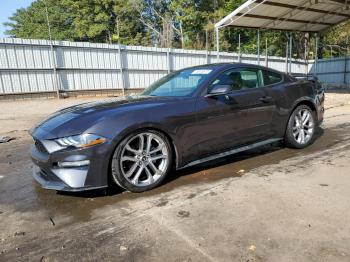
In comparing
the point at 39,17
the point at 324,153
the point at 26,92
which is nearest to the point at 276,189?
the point at 324,153

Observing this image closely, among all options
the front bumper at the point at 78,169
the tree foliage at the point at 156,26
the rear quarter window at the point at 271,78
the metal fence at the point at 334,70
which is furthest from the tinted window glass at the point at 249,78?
the tree foliage at the point at 156,26

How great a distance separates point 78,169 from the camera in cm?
327

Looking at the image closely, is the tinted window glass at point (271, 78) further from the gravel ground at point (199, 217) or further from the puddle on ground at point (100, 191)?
the gravel ground at point (199, 217)

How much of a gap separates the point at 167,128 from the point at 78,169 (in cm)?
107

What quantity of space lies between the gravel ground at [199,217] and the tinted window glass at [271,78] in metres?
1.20

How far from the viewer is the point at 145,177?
380 centimetres

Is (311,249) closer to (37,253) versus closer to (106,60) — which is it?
(37,253)

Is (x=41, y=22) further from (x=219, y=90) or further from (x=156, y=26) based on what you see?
(x=219, y=90)

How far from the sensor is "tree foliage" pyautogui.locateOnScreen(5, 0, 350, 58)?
104 feet

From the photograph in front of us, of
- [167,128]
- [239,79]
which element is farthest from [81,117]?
[239,79]

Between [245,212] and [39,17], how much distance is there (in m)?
49.0

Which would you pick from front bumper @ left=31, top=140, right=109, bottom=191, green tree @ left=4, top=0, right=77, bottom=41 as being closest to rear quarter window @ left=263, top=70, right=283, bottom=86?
front bumper @ left=31, top=140, right=109, bottom=191

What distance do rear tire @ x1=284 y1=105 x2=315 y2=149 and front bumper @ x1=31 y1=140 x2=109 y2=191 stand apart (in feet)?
9.86

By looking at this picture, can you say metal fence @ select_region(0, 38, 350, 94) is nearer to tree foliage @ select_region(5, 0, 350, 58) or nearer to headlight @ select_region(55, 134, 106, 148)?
tree foliage @ select_region(5, 0, 350, 58)
